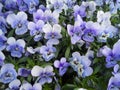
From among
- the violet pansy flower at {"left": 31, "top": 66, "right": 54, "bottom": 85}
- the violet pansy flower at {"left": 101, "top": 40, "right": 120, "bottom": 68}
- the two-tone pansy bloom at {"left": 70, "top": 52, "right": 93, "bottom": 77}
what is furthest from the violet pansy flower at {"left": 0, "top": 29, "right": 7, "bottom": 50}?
the violet pansy flower at {"left": 101, "top": 40, "right": 120, "bottom": 68}

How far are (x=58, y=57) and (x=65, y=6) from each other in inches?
15.7

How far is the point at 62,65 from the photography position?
179 cm

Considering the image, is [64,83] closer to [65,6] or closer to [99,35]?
[99,35]

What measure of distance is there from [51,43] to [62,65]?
132mm

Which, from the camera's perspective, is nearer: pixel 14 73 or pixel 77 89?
pixel 77 89

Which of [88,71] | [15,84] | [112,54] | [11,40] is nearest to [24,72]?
A: [15,84]

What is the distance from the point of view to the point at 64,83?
1836mm

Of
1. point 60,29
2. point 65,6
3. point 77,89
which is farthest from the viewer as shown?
point 65,6

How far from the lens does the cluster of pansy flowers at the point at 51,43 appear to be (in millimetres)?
1760

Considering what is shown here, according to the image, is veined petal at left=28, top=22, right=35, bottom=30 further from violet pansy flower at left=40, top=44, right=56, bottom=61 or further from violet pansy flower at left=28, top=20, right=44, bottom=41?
violet pansy flower at left=40, top=44, right=56, bottom=61

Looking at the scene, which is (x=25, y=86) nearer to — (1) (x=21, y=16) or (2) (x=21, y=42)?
(2) (x=21, y=42)

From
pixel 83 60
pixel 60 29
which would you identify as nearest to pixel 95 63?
pixel 83 60

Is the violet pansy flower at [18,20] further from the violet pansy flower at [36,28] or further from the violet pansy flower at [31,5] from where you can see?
the violet pansy flower at [31,5]

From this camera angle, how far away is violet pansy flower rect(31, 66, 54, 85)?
5.75ft
